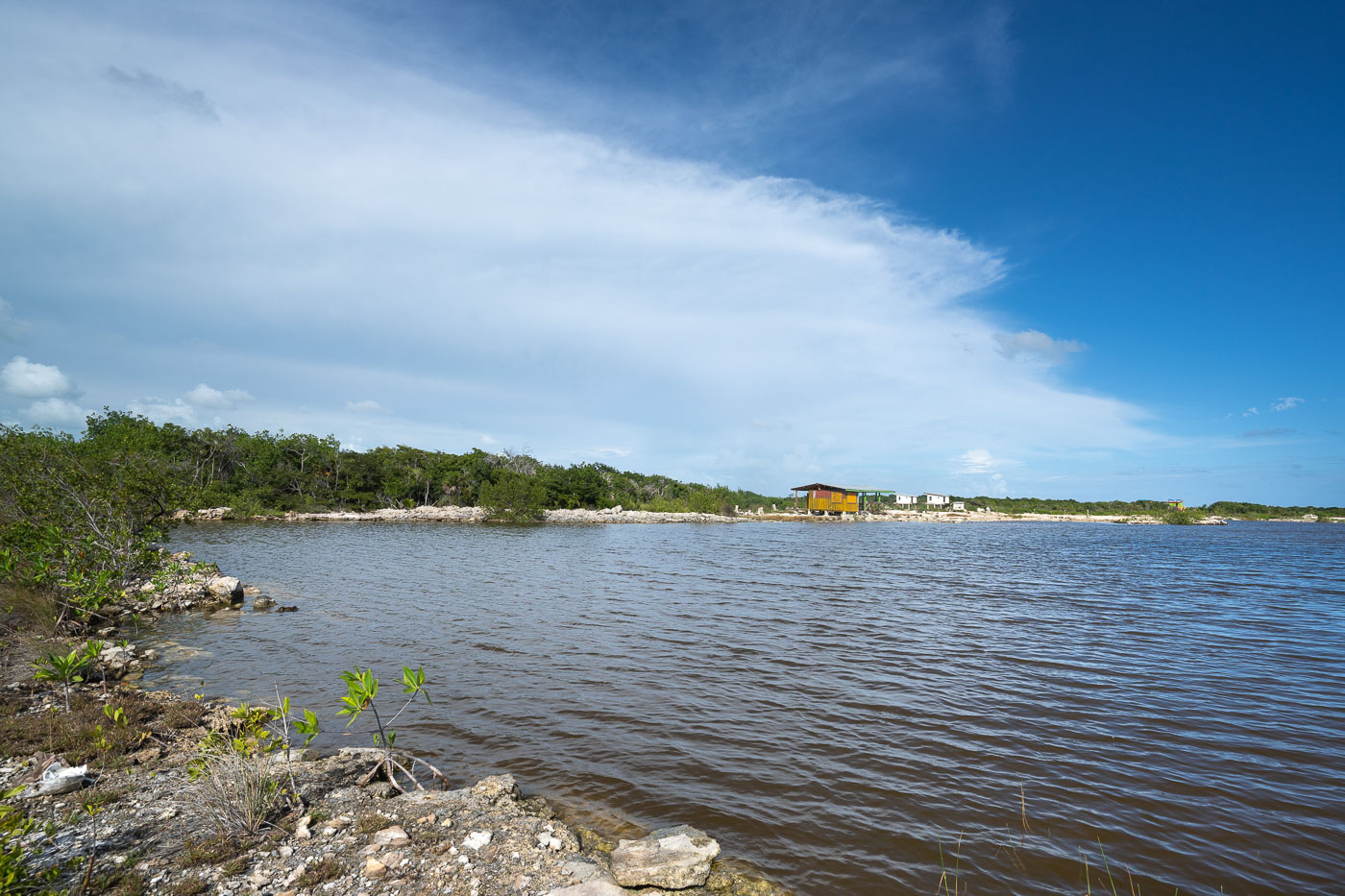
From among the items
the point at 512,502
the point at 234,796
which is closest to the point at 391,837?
the point at 234,796

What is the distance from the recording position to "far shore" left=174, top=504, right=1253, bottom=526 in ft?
203

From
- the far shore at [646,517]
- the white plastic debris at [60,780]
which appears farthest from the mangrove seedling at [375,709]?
the far shore at [646,517]

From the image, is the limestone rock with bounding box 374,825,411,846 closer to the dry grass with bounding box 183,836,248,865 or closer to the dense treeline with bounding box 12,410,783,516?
the dry grass with bounding box 183,836,248,865

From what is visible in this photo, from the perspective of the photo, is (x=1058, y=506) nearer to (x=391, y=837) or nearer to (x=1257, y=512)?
(x=1257, y=512)

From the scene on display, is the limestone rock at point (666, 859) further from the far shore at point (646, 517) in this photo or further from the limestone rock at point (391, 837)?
the far shore at point (646, 517)

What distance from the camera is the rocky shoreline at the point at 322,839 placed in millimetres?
4512

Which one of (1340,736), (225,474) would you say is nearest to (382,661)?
(1340,736)

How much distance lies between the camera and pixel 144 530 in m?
14.2

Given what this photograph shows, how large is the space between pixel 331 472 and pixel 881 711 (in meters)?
75.6

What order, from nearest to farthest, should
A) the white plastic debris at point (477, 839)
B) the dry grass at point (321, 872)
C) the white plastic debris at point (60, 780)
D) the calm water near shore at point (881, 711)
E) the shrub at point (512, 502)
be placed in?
1. the dry grass at point (321, 872)
2. the white plastic debris at point (477, 839)
3. the white plastic debris at point (60, 780)
4. the calm water near shore at point (881, 711)
5. the shrub at point (512, 502)

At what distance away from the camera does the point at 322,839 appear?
16.7 ft

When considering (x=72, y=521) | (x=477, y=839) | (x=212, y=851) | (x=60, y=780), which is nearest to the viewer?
(x=212, y=851)

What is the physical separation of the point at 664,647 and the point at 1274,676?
1240cm

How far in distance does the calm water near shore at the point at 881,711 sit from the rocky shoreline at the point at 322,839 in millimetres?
895
